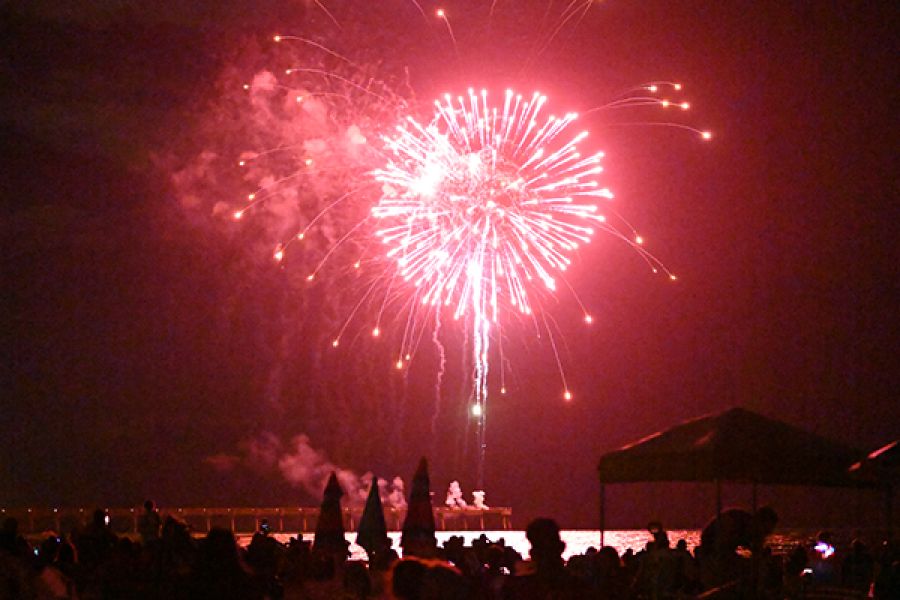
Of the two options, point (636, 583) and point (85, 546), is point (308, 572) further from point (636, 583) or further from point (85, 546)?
point (636, 583)

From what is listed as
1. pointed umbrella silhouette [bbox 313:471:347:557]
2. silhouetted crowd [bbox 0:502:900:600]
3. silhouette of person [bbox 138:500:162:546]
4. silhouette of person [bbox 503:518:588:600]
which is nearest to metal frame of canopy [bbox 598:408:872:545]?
silhouetted crowd [bbox 0:502:900:600]

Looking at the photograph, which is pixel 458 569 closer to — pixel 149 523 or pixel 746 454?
pixel 746 454

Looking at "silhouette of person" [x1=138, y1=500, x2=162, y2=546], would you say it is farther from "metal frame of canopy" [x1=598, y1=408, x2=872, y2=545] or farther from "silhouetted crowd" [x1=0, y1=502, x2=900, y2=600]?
"metal frame of canopy" [x1=598, y1=408, x2=872, y2=545]

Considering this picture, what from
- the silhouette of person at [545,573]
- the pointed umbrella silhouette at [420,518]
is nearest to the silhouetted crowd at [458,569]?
the silhouette of person at [545,573]

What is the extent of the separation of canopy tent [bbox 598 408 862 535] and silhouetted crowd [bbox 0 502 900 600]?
0.58 meters

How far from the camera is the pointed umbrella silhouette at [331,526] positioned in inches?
826

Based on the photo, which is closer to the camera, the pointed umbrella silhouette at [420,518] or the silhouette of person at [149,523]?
the silhouette of person at [149,523]

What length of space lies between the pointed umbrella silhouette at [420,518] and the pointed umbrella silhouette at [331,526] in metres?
1.91

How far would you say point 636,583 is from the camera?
1306 centimetres

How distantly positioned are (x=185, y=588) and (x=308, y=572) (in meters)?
13.4

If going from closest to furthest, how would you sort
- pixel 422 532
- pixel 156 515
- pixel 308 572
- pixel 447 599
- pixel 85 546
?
pixel 447 599 → pixel 85 546 → pixel 156 515 → pixel 422 532 → pixel 308 572

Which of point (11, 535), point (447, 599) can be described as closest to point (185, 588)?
point (447, 599)

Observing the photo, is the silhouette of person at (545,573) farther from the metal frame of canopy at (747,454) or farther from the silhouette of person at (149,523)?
the silhouette of person at (149,523)

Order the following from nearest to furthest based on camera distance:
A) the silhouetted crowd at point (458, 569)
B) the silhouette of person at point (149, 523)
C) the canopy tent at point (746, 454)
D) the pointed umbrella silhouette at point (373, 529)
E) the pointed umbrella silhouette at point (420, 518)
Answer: the silhouetted crowd at point (458, 569) → the canopy tent at point (746, 454) → the silhouette of person at point (149, 523) → the pointed umbrella silhouette at point (420, 518) → the pointed umbrella silhouette at point (373, 529)
